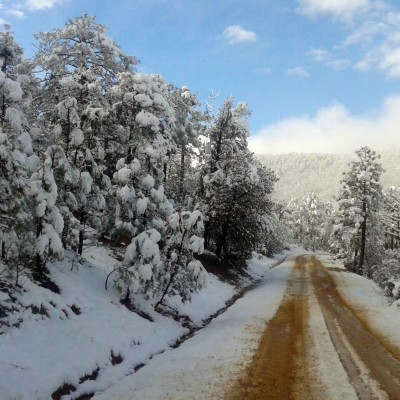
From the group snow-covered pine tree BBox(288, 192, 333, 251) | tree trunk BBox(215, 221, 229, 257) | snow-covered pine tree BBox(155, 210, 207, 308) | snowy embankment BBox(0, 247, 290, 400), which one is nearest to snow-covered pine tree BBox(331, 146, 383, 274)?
tree trunk BBox(215, 221, 229, 257)

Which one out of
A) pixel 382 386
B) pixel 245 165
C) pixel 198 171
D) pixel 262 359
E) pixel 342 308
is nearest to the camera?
pixel 382 386

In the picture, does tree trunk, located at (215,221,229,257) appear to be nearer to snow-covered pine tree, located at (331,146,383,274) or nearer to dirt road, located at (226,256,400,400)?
dirt road, located at (226,256,400,400)

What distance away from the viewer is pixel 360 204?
44656mm

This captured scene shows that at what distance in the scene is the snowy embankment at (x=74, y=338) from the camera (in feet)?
24.7

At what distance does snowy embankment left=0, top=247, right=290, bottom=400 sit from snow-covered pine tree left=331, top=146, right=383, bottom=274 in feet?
111

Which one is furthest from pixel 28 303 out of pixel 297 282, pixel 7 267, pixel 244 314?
pixel 297 282

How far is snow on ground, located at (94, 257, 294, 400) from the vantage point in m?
8.03

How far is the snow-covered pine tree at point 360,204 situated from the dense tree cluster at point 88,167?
29950mm

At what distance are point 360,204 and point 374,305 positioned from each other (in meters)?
24.4

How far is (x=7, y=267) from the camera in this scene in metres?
9.72

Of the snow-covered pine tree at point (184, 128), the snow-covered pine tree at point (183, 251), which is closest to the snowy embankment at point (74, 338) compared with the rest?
the snow-covered pine tree at point (183, 251)

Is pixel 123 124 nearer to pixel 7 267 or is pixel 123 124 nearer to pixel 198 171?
pixel 7 267

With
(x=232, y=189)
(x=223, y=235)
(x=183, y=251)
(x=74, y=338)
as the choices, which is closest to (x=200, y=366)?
(x=74, y=338)

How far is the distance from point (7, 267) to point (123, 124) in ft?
27.0
